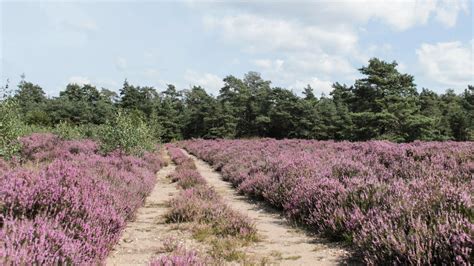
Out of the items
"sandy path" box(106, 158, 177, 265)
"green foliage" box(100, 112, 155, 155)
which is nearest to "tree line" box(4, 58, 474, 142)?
"green foliage" box(100, 112, 155, 155)

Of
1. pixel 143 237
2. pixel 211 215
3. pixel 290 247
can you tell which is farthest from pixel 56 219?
pixel 211 215

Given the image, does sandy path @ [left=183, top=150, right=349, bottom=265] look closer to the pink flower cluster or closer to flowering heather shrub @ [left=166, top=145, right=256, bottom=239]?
flowering heather shrub @ [left=166, top=145, right=256, bottom=239]

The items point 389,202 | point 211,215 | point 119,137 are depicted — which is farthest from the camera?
point 119,137

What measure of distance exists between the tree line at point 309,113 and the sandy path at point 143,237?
2585 centimetres

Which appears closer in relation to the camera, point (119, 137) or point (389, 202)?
point (389, 202)

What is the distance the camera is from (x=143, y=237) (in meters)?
6.87

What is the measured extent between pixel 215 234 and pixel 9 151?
10308 mm

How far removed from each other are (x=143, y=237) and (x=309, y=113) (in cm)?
5594

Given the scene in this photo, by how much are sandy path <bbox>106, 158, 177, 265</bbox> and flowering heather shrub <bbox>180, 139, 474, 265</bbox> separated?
266 centimetres

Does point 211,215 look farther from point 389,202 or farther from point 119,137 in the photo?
point 119,137

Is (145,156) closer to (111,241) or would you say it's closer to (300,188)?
(300,188)

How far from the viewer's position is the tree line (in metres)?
44.4

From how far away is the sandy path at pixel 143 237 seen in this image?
18.3 ft

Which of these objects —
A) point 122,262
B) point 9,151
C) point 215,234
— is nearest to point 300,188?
point 215,234
